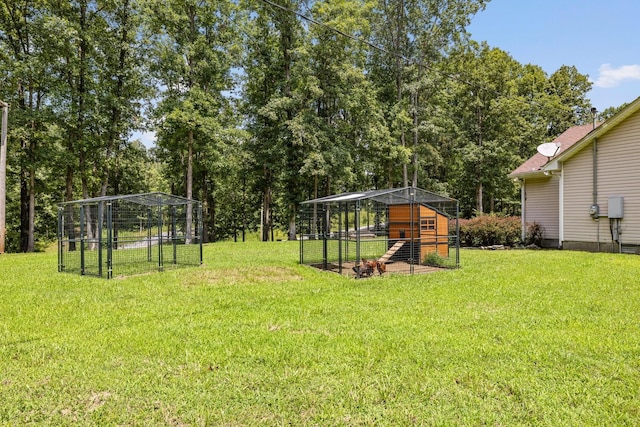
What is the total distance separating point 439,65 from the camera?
2483 cm

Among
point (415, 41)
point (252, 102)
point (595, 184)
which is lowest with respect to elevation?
point (595, 184)

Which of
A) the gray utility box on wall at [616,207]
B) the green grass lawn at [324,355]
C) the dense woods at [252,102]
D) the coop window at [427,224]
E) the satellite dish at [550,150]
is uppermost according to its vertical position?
the dense woods at [252,102]

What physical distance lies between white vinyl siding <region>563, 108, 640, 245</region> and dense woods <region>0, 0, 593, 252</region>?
527cm

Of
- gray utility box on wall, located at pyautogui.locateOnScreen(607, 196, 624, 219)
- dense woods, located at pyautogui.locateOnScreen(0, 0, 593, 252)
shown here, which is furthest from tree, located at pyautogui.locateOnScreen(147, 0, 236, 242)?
gray utility box on wall, located at pyautogui.locateOnScreen(607, 196, 624, 219)

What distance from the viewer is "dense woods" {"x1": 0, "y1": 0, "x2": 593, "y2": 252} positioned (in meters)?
16.4

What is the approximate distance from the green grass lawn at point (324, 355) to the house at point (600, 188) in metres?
5.93

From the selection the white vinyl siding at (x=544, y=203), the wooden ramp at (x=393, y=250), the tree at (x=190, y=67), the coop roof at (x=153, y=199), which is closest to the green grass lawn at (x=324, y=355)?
the coop roof at (x=153, y=199)

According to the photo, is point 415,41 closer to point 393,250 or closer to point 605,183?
point 605,183

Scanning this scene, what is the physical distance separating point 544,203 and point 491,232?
225cm

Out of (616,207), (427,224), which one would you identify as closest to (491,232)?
(616,207)

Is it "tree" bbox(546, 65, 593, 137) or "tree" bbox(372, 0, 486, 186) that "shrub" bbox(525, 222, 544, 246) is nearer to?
"tree" bbox(372, 0, 486, 186)

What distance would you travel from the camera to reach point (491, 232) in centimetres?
1528

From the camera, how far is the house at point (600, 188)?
37.7ft

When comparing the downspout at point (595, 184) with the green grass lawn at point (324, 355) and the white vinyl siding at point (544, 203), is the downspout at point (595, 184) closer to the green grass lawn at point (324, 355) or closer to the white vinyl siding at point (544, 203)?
the white vinyl siding at point (544, 203)
